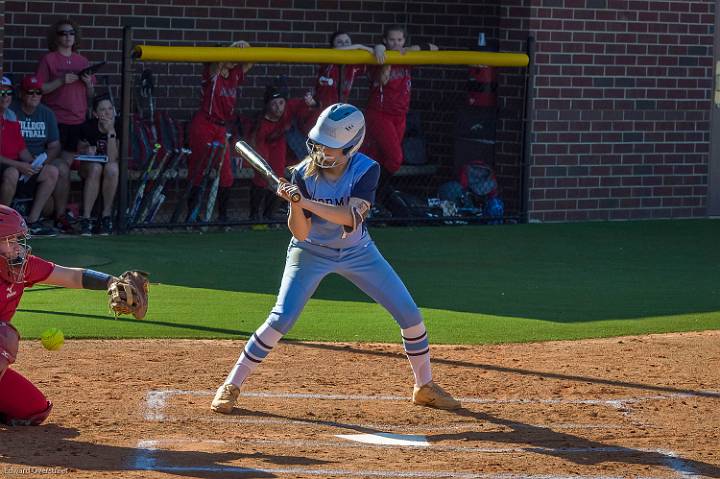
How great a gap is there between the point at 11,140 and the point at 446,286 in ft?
15.9

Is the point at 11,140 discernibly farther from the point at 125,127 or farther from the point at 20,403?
the point at 20,403

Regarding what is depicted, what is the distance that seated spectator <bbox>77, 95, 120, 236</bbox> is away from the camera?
13938mm

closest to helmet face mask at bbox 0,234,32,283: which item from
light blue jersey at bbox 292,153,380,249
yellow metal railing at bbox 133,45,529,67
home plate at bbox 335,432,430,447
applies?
light blue jersey at bbox 292,153,380,249

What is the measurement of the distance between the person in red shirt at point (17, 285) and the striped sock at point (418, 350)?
1.67 m

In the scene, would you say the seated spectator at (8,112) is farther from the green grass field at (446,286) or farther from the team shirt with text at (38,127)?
the green grass field at (446,286)

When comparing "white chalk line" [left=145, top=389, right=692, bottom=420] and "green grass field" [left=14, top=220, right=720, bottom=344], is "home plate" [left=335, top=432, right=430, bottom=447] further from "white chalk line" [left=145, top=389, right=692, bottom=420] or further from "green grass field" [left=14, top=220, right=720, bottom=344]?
"green grass field" [left=14, top=220, right=720, bottom=344]

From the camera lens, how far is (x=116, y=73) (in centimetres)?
1606

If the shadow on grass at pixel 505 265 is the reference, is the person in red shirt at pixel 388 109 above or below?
above

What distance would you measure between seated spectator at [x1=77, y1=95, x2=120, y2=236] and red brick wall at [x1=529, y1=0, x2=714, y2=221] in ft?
16.8

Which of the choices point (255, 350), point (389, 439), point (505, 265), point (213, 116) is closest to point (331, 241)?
point (255, 350)

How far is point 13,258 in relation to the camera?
6.43 meters

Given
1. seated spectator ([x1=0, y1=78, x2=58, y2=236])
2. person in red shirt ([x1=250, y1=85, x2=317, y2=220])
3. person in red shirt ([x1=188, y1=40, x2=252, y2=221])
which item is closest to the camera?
seated spectator ([x1=0, y1=78, x2=58, y2=236])

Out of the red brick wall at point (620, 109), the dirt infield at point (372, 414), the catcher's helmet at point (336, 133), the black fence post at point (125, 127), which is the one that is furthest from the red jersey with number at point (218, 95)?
the catcher's helmet at point (336, 133)

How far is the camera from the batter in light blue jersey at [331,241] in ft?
22.9
